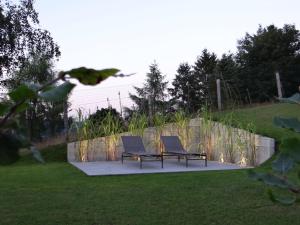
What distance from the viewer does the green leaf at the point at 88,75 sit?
81 centimetres

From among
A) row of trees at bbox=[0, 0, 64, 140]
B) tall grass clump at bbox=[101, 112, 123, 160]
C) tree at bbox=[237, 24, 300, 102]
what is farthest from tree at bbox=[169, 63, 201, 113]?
tall grass clump at bbox=[101, 112, 123, 160]

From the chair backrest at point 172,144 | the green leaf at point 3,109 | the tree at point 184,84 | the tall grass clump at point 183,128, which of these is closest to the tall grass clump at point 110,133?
the chair backrest at point 172,144

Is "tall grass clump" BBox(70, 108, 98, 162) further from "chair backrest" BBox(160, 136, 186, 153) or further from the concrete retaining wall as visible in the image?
"chair backrest" BBox(160, 136, 186, 153)

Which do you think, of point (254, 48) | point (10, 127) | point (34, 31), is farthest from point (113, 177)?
point (254, 48)

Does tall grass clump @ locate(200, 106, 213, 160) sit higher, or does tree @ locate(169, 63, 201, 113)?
tree @ locate(169, 63, 201, 113)

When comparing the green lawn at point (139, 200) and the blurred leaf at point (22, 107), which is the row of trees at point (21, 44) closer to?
the green lawn at point (139, 200)

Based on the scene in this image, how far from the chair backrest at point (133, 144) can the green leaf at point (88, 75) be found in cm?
1003

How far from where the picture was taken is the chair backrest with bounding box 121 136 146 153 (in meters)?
10.9

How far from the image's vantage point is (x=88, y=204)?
5559mm

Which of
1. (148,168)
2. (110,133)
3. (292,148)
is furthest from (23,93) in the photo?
(110,133)

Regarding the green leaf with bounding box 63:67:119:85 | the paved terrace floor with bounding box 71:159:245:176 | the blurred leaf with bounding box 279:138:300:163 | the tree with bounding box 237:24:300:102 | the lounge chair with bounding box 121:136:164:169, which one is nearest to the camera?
the green leaf with bounding box 63:67:119:85

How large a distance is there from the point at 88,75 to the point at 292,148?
1.76 ft

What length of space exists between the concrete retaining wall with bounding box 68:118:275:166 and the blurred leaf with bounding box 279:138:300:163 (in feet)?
30.0

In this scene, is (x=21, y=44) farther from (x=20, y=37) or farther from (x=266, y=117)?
(x=266, y=117)
